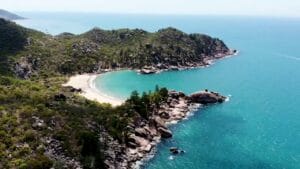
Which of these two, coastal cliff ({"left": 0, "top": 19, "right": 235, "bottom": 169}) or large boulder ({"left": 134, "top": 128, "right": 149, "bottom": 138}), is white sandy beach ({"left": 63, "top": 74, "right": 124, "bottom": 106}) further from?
large boulder ({"left": 134, "top": 128, "right": 149, "bottom": 138})

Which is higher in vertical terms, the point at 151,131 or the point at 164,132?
the point at 164,132

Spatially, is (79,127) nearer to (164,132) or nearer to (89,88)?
(164,132)

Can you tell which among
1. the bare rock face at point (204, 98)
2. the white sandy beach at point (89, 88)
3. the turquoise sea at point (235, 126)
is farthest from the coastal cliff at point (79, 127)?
the white sandy beach at point (89, 88)

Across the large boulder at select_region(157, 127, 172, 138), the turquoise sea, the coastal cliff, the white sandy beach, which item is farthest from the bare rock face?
the large boulder at select_region(157, 127, 172, 138)

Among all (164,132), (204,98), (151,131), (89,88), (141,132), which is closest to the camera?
(141,132)

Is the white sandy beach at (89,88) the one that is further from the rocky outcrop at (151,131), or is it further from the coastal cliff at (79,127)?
the rocky outcrop at (151,131)

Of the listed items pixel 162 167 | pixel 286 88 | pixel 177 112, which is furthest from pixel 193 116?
pixel 286 88

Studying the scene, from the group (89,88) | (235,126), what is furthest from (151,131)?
(89,88)
